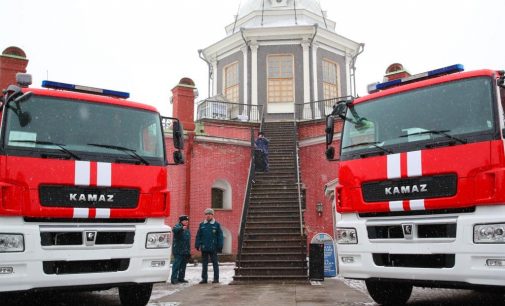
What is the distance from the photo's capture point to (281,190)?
16.1 meters

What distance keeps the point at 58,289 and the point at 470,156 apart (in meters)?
5.11

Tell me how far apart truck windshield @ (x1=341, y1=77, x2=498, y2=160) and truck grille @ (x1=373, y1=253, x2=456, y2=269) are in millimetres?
1334

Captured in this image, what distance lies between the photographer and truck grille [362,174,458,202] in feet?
19.5

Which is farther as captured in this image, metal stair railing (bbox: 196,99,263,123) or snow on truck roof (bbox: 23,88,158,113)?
metal stair railing (bbox: 196,99,263,123)

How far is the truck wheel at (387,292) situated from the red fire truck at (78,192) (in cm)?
310

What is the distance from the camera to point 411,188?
6.26m

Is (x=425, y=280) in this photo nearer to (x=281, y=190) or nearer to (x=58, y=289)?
(x=58, y=289)

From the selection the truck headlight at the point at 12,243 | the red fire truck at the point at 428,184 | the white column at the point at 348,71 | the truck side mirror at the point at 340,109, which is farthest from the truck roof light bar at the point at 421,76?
the white column at the point at 348,71

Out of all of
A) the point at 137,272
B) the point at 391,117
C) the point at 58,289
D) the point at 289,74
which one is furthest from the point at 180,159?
the point at 289,74

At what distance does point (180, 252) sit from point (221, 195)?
6991 mm

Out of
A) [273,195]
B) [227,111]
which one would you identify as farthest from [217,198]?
[227,111]

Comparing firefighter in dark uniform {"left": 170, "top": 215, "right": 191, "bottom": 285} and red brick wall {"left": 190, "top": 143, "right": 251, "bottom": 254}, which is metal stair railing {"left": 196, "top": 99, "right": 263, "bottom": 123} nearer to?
red brick wall {"left": 190, "top": 143, "right": 251, "bottom": 254}

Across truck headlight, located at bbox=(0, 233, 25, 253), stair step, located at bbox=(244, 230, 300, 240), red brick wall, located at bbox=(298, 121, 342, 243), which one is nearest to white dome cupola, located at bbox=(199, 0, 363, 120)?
red brick wall, located at bbox=(298, 121, 342, 243)

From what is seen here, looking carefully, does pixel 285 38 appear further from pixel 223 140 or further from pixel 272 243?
pixel 272 243
